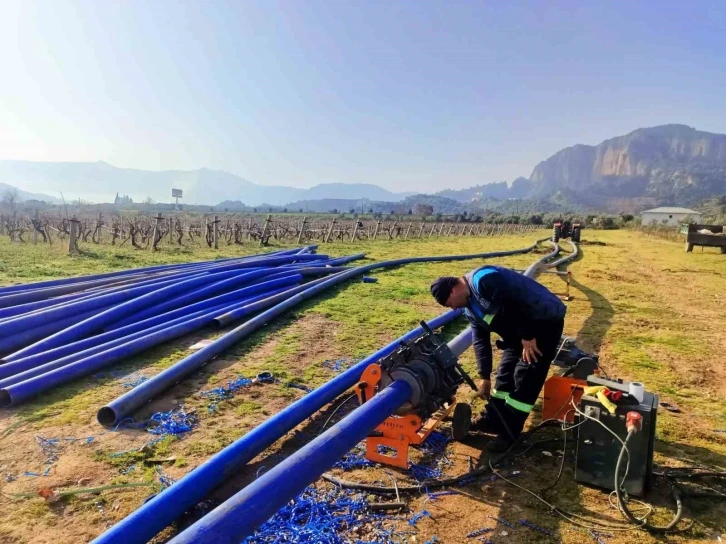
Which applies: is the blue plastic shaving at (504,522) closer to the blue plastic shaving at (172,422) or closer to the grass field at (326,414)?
the grass field at (326,414)

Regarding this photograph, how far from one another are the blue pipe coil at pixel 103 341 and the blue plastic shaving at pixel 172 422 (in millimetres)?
1603

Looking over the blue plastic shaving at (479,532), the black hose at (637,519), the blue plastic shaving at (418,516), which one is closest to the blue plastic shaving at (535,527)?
the blue plastic shaving at (479,532)

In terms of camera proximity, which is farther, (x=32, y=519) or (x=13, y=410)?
(x=13, y=410)

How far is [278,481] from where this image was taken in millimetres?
2098

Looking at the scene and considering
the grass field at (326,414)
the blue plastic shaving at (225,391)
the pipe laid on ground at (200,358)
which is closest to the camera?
the grass field at (326,414)

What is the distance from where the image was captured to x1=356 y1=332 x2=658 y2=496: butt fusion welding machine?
2926 millimetres

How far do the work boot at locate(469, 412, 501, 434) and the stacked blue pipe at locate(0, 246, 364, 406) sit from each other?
3776 mm

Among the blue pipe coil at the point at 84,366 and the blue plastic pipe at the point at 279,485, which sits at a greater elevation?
the blue plastic pipe at the point at 279,485

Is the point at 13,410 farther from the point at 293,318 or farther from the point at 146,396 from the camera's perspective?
the point at 293,318

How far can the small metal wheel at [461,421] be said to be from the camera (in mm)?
3592

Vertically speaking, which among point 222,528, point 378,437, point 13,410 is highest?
point 222,528

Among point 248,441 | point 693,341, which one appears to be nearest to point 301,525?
point 248,441

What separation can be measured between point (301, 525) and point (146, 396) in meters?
2.16

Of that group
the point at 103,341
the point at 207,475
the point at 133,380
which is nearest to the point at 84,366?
the point at 133,380
